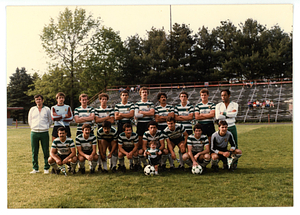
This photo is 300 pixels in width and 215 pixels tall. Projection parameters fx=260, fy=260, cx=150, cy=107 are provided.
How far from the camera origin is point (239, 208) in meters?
4.00

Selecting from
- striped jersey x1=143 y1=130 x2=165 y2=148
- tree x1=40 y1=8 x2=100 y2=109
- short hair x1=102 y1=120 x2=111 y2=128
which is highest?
tree x1=40 y1=8 x2=100 y2=109

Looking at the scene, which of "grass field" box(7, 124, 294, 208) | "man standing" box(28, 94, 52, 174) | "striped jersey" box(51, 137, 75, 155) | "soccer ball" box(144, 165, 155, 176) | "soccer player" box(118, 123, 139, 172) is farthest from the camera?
"man standing" box(28, 94, 52, 174)

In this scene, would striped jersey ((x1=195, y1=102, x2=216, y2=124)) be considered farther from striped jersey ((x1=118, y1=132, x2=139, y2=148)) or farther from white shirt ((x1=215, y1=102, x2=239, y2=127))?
striped jersey ((x1=118, y1=132, x2=139, y2=148))

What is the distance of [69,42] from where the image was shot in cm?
2586

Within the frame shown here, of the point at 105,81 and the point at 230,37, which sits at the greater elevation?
the point at 230,37

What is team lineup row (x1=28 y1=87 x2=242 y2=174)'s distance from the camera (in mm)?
5809

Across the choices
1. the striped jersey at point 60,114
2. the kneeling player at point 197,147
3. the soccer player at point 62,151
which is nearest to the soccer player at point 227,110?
the kneeling player at point 197,147

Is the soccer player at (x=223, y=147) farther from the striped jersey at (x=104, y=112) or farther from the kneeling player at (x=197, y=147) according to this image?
the striped jersey at (x=104, y=112)

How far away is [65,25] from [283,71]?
76.9 feet

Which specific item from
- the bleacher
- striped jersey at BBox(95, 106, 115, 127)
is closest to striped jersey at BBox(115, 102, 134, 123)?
striped jersey at BBox(95, 106, 115, 127)

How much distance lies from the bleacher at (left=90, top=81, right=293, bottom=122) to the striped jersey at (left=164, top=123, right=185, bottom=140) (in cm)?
1851

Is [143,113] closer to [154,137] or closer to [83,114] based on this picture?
[154,137]
